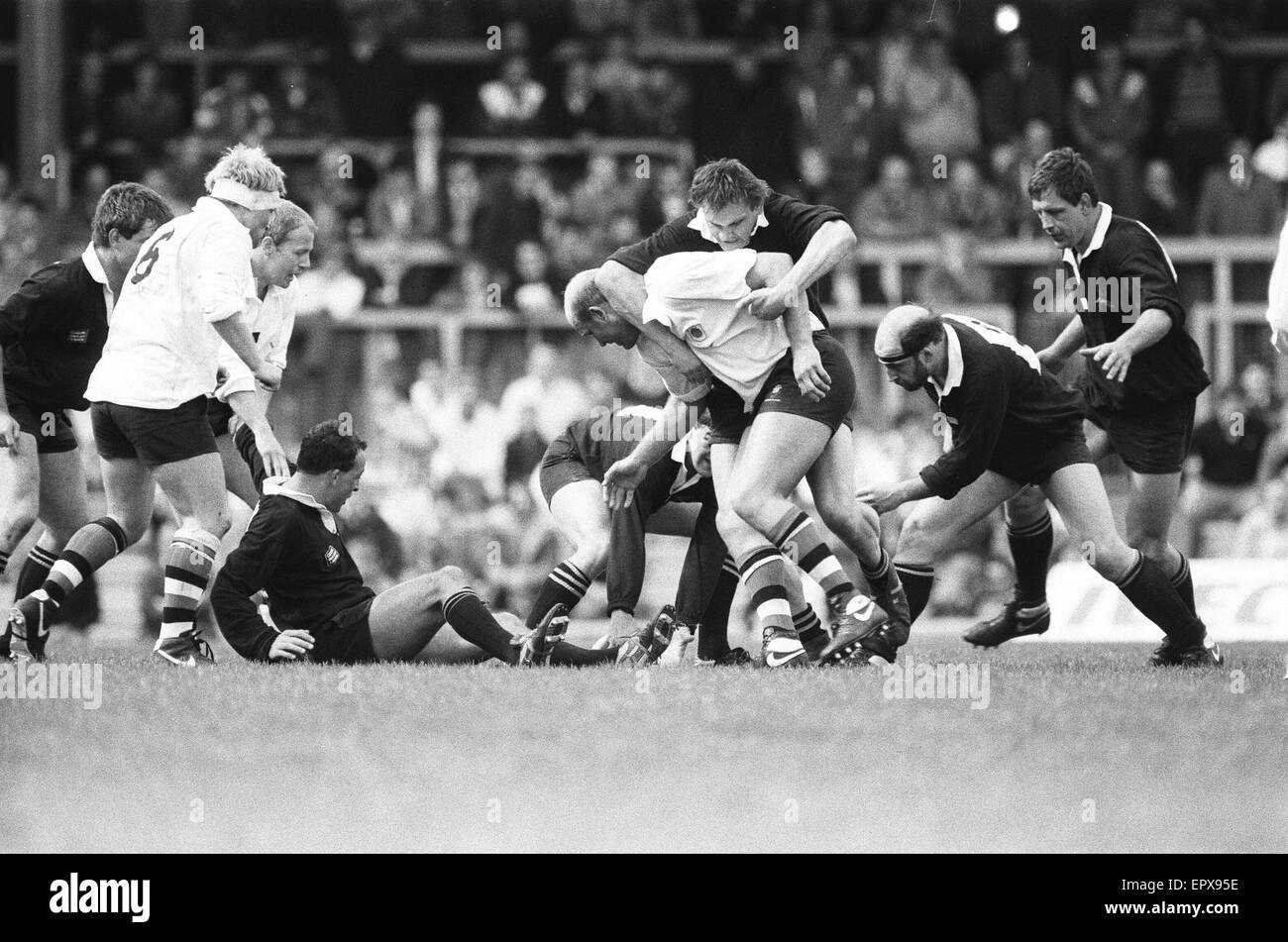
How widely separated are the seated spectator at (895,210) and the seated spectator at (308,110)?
16.3 feet

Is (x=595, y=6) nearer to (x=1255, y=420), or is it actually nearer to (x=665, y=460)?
(x=1255, y=420)

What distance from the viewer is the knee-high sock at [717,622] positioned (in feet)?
28.6

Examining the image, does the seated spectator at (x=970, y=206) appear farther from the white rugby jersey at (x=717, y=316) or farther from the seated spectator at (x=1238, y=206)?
the white rugby jersey at (x=717, y=316)

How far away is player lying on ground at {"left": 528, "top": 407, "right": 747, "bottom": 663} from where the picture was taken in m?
8.34

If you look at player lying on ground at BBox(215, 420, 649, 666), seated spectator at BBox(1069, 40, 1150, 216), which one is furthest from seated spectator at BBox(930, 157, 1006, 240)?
player lying on ground at BBox(215, 420, 649, 666)

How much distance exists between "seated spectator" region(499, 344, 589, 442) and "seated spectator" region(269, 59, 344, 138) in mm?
3540

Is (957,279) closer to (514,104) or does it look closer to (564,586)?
(514,104)

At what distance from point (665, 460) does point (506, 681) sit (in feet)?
5.30

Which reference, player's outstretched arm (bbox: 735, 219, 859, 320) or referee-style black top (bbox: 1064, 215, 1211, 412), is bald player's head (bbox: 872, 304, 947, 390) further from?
referee-style black top (bbox: 1064, 215, 1211, 412)

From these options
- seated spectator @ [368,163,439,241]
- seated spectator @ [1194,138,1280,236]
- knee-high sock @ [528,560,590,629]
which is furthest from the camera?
seated spectator @ [368,163,439,241]

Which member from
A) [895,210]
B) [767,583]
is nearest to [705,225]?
[767,583]

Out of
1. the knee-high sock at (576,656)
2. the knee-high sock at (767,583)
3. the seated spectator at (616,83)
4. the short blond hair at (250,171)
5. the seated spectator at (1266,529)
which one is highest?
the seated spectator at (616,83)

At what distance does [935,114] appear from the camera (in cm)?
1755

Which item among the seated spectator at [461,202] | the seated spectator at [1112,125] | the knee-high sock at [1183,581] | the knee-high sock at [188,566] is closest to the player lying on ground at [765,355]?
the knee-high sock at [1183,581]
